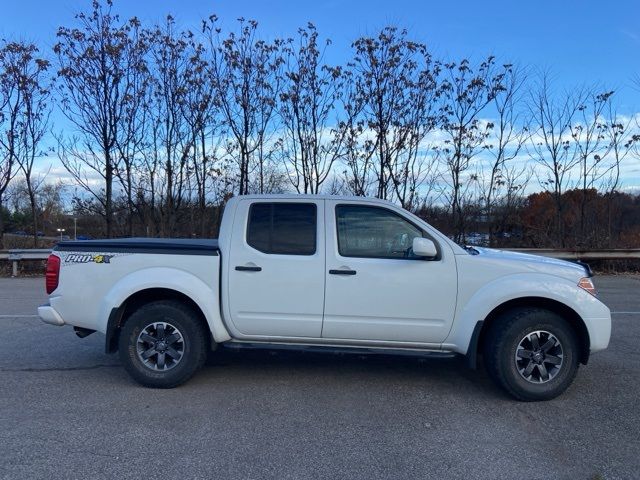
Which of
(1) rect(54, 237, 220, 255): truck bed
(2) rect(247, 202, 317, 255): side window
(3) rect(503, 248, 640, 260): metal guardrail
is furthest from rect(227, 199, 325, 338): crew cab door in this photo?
(3) rect(503, 248, 640, 260): metal guardrail

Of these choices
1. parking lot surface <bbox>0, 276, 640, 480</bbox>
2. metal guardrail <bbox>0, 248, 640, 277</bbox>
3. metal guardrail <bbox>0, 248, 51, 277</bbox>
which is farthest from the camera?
metal guardrail <bbox>0, 248, 640, 277</bbox>

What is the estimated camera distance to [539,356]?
16.3ft

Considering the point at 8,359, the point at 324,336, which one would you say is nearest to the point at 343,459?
the point at 324,336

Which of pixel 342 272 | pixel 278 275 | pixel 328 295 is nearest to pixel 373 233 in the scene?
pixel 342 272

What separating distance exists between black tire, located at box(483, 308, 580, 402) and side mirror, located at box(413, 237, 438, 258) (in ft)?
3.08

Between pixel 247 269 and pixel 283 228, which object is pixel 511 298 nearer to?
pixel 283 228

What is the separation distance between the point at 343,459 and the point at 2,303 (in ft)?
29.0

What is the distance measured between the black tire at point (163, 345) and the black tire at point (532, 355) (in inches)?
111

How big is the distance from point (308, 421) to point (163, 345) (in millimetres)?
1680

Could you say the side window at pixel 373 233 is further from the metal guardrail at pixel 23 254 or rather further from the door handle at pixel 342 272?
the metal guardrail at pixel 23 254

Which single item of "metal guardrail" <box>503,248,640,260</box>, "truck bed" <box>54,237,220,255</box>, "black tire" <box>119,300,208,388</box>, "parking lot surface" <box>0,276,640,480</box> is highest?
"truck bed" <box>54,237,220,255</box>

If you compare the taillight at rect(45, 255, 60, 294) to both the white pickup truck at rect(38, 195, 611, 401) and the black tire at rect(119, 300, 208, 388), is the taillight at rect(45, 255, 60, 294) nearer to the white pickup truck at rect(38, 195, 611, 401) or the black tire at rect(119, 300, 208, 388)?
the white pickup truck at rect(38, 195, 611, 401)

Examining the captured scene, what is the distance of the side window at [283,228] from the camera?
17.2 feet

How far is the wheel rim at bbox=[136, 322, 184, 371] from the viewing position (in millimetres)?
5234
